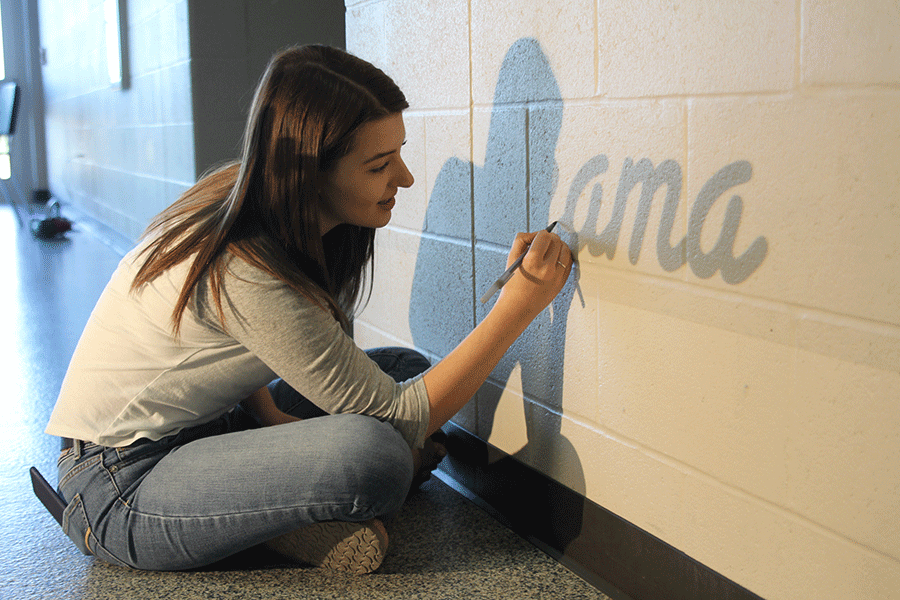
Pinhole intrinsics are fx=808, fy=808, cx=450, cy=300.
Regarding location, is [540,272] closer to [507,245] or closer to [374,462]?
[507,245]

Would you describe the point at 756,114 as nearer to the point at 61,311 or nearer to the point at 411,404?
the point at 411,404

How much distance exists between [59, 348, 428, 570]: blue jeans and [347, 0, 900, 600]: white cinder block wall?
33 cm

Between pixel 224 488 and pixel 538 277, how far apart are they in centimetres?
55

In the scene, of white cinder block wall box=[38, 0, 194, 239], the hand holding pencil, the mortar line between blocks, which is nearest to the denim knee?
the hand holding pencil

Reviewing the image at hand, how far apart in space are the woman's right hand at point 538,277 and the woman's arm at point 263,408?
0.54 m

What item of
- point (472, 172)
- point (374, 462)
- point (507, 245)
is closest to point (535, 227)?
point (507, 245)

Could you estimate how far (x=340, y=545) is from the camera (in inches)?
49.0

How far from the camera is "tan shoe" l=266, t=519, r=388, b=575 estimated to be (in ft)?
4.05

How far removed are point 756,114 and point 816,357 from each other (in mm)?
273

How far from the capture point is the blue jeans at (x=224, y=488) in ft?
3.76

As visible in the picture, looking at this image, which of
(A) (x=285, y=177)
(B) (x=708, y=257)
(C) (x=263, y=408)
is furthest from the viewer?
(C) (x=263, y=408)

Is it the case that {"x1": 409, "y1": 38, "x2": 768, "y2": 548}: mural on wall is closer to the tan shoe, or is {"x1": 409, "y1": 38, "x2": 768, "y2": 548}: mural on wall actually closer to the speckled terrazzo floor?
the speckled terrazzo floor

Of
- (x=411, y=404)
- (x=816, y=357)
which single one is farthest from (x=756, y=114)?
(x=411, y=404)

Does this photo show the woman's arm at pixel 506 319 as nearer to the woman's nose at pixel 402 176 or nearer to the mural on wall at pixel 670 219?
the mural on wall at pixel 670 219
